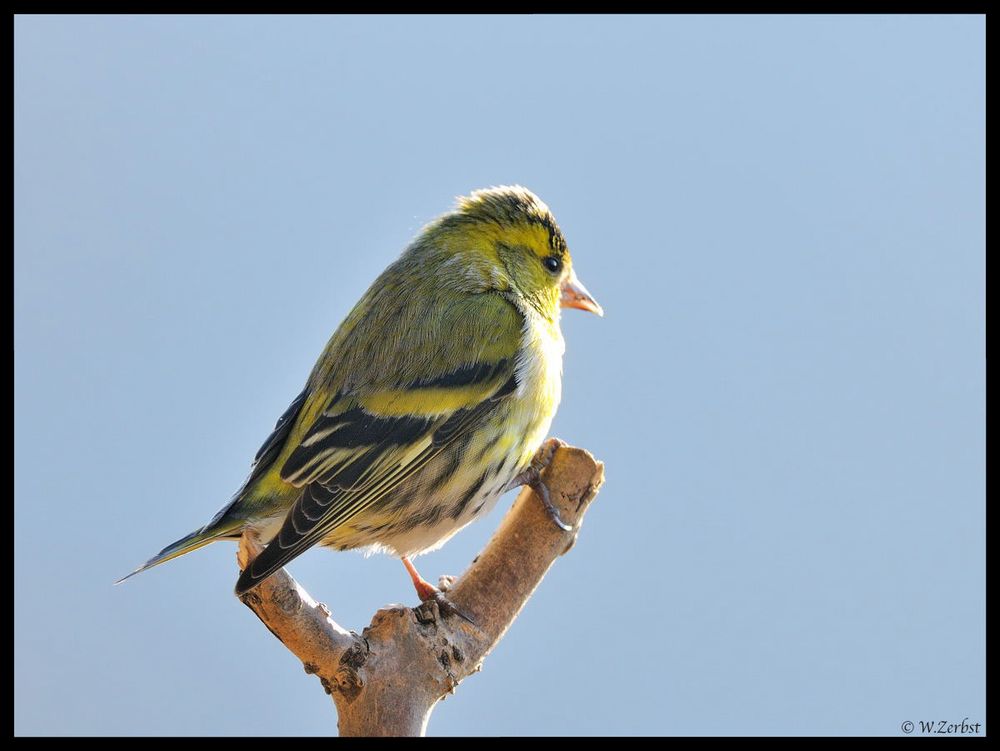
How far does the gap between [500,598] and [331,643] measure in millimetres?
444

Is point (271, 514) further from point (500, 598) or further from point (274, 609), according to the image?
point (500, 598)

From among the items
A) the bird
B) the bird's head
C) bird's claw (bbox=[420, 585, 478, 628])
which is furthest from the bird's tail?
the bird's head

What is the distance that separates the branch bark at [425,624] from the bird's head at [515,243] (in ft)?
1.82

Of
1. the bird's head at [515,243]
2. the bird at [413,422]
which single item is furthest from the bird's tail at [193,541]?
Result: the bird's head at [515,243]

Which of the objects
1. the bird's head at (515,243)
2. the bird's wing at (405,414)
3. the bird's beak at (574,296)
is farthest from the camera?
the bird's beak at (574,296)

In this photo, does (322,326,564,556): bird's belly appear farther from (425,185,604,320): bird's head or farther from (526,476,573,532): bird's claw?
(425,185,604,320): bird's head

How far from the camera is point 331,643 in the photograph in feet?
6.84

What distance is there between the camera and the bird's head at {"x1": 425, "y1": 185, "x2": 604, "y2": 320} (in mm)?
2879

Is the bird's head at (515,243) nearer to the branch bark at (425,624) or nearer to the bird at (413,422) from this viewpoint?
the bird at (413,422)

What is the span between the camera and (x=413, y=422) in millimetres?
2424

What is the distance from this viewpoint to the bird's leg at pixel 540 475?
247 cm

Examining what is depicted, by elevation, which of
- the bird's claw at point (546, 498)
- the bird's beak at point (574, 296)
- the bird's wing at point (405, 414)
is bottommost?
the bird's claw at point (546, 498)

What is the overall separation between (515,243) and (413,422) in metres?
0.73

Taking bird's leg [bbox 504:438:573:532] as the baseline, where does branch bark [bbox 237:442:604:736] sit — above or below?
below
